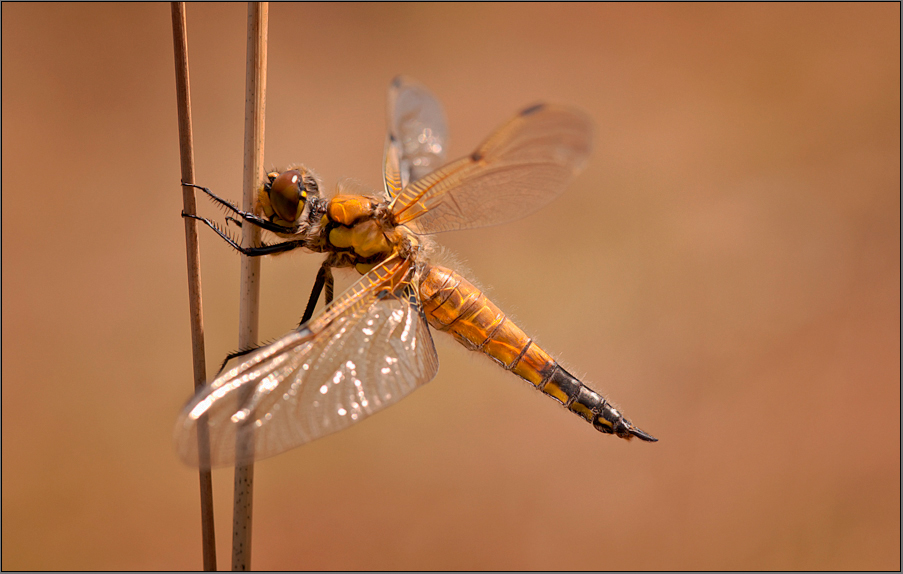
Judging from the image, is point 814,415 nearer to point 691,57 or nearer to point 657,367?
point 657,367

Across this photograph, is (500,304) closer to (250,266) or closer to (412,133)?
(412,133)

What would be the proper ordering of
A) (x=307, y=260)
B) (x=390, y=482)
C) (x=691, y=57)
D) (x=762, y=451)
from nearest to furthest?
(x=390, y=482) < (x=762, y=451) < (x=307, y=260) < (x=691, y=57)

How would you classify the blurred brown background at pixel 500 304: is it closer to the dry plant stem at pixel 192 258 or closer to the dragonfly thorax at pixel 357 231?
the dragonfly thorax at pixel 357 231

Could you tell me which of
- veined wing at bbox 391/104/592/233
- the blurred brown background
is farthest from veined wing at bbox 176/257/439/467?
the blurred brown background

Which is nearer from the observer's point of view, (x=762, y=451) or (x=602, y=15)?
(x=762, y=451)

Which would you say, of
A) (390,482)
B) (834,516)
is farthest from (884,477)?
(390,482)

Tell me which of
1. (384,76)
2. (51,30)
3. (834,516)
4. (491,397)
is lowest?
(834,516)

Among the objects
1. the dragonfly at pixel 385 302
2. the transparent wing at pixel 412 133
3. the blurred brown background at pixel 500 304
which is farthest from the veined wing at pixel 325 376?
the transparent wing at pixel 412 133
